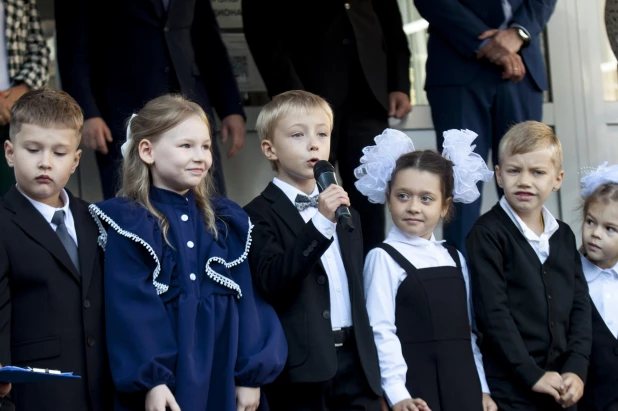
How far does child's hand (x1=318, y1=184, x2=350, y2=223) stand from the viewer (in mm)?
3154

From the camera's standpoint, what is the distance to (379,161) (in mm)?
3848

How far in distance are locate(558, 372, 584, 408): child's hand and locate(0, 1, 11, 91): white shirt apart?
2.36 meters

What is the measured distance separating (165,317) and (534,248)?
4.89 feet

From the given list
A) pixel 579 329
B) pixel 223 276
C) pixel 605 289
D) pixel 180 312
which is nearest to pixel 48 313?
pixel 180 312

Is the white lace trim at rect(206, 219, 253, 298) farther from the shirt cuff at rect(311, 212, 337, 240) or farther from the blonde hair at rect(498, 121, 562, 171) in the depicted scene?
the blonde hair at rect(498, 121, 562, 171)

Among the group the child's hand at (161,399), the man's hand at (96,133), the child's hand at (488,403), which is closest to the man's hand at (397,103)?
the man's hand at (96,133)

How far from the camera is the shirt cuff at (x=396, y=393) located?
3469 millimetres

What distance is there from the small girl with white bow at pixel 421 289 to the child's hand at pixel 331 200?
→ 1.65ft

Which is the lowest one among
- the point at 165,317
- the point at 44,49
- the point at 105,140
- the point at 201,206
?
the point at 165,317

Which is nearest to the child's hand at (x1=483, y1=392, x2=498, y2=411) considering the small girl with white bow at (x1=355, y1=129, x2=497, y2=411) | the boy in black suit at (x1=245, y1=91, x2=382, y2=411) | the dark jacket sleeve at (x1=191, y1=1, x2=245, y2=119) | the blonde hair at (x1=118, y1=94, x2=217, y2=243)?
the small girl with white bow at (x1=355, y1=129, x2=497, y2=411)

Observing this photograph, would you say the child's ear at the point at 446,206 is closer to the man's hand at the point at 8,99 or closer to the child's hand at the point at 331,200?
the child's hand at the point at 331,200

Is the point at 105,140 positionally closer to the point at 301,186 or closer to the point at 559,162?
the point at 301,186

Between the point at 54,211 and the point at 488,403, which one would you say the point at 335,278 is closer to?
the point at 488,403

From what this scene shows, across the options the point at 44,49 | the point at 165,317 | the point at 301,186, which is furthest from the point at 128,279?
the point at 44,49
